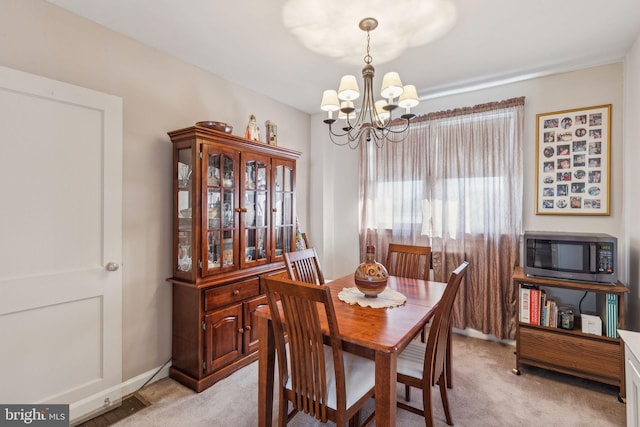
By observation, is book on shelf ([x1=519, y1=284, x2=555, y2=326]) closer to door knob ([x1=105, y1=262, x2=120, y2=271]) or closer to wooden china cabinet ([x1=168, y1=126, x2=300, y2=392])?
wooden china cabinet ([x1=168, y1=126, x2=300, y2=392])

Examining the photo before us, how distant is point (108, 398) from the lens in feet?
6.63

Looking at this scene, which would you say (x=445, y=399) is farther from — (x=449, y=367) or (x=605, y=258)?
(x=605, y=258)

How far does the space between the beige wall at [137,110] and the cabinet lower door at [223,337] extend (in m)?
0.46

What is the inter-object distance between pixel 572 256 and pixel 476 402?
1.36 metres

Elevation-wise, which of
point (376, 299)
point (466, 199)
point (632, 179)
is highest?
point (632, 179)

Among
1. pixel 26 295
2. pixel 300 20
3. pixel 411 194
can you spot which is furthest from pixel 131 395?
pixel 411 194

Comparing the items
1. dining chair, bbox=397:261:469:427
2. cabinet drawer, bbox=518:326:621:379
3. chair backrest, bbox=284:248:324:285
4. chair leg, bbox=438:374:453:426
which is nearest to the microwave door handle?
cabinet drawer, bbox=518:326:621:379

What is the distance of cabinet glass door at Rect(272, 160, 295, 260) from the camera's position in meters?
3.07

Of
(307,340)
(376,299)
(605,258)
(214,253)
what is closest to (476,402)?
(376,299)

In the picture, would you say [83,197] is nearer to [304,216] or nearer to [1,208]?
[1,208]

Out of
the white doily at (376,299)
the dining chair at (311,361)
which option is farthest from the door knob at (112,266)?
the white doily at (376,299)

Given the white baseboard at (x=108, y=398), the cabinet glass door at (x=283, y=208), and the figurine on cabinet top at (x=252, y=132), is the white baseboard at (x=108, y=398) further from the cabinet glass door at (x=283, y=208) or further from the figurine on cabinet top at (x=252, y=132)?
the figurine on cabinet top at (x=252, y=132)

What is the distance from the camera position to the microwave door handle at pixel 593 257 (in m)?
2.27

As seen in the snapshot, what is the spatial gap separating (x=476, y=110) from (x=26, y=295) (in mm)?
3899
